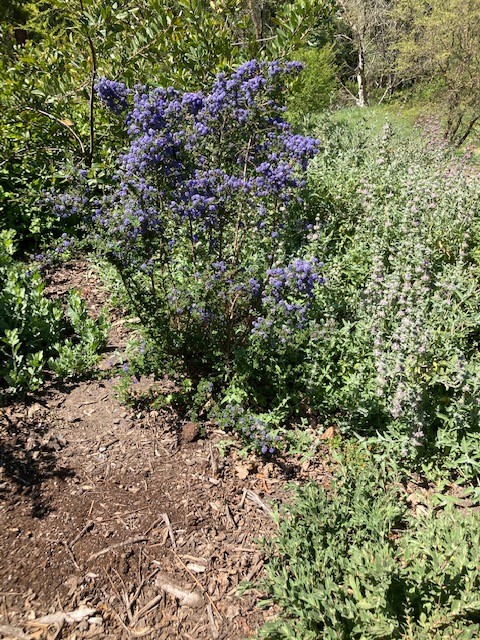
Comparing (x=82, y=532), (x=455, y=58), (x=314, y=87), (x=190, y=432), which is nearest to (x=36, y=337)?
(x=190, y=432)

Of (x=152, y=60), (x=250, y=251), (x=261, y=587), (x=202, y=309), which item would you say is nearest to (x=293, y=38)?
(x=152, y=60)

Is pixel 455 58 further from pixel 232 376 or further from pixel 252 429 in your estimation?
pixel 252 429

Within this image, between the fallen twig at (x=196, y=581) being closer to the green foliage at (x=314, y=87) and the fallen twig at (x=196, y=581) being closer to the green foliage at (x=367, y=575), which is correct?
the green foliage at (x=367, y=575)

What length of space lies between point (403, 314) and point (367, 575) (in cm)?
164

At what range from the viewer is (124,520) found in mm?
2480

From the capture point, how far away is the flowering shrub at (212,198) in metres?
2.63

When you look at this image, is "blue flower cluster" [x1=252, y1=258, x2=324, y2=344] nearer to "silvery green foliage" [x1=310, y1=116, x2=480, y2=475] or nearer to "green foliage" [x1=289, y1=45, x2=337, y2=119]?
"silvery green foliage" [x1=310, y1=116, x2=480, y2=475]

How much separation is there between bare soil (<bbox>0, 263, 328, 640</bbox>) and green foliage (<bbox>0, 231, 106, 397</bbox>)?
16 cm

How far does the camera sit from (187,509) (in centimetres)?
257

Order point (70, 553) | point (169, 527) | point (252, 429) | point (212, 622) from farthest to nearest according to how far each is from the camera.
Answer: point (252, 429), point (169, 527), point (70, 553), point (212, 622)

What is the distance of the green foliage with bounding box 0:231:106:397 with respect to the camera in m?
3.20

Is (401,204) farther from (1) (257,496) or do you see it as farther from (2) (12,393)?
(2) (12,393)

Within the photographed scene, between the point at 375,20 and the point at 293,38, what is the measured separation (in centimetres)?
1931

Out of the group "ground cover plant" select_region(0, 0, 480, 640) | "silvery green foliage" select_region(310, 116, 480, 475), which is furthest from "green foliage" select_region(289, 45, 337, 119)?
"ground cover plant" select_region(0, 0, 480, 640)
